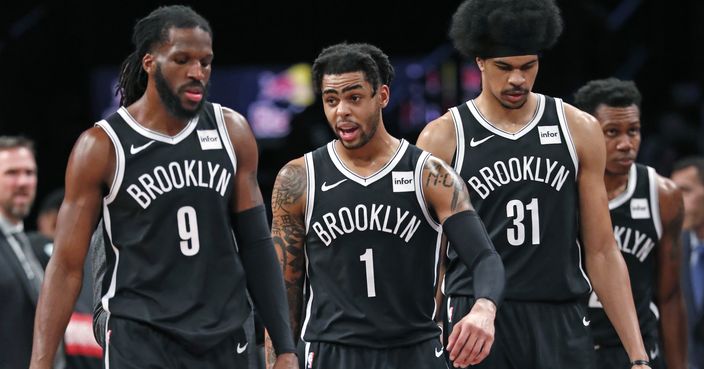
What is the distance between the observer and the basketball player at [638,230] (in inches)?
251

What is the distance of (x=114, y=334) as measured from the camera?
4.52m

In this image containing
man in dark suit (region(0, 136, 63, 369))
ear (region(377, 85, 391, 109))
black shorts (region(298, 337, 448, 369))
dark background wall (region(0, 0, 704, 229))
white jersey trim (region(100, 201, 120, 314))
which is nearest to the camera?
white jersey trim (region(100, 201, 120, 314))

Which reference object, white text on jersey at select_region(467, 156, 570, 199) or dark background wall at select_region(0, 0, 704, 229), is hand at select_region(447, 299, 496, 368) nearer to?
white text on jersey at select_region(467, 156, 570, 199)

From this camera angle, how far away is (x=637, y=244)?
638 centimetres

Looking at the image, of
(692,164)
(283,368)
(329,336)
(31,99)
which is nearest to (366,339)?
(329,336)

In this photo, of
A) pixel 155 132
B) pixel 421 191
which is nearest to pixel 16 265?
pixel 155 132

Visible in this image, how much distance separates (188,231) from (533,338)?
172cm

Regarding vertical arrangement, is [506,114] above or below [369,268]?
above

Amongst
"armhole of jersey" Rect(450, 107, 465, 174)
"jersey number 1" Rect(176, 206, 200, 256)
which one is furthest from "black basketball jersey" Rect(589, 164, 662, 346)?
"jersey number 1" Rect(176, 206, 200, 256)

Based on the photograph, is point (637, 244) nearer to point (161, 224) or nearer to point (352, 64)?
point (352, 64)

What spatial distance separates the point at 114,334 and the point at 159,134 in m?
0.73

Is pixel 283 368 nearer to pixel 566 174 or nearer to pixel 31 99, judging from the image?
pixel 566 174

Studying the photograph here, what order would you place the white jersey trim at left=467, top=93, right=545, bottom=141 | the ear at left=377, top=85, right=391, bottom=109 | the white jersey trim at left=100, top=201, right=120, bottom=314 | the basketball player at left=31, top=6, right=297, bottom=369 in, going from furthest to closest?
1. the white jersey trim at left=467, top=93, right=545, bottom=141
2. the ear at left=377, top=85, right=391, bottom=109
3. the white jersey trim at left=100, top=201, right=120, bottom=314
4. the basketball player at left=31, top=6, right=297, bottom=369

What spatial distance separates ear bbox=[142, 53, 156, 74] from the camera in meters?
→ 4.59
